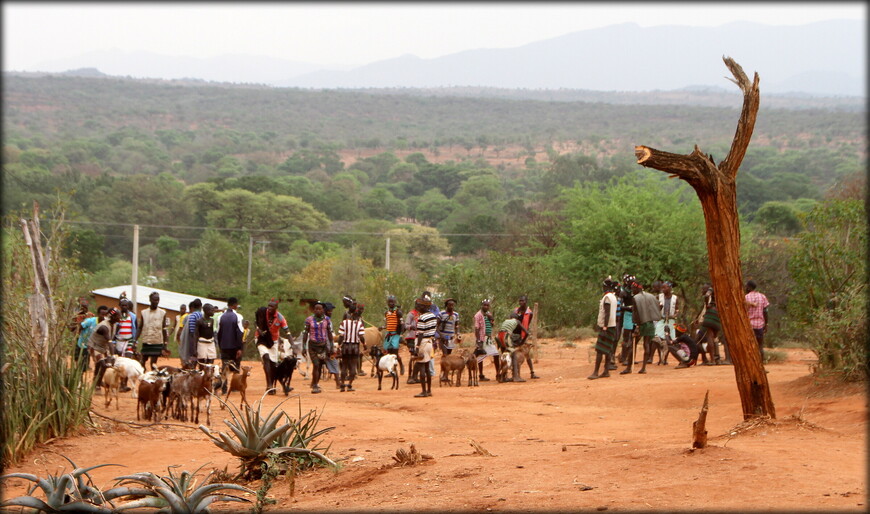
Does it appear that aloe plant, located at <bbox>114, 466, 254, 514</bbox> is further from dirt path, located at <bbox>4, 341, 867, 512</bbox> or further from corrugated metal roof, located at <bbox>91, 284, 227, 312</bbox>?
corrugated metal roof, located at <bbox>91, 284, 227, 312</bbox>

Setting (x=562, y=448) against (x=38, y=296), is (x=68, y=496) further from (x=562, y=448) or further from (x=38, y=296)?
(x=562, y=448)

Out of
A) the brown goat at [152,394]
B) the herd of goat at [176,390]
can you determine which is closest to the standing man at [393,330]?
the herd of goat at [176,390]

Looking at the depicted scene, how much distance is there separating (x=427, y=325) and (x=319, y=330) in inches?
71.8

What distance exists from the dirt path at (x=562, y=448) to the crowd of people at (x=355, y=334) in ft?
2.00

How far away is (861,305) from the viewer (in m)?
12.8

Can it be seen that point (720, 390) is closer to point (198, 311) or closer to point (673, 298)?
point (673, 298)

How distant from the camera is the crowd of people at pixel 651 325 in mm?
16734

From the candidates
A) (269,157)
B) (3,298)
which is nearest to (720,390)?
(3,298)

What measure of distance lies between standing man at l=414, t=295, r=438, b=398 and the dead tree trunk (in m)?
6.45

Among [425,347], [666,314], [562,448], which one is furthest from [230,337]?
[666,314]

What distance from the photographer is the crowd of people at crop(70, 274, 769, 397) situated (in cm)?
1545

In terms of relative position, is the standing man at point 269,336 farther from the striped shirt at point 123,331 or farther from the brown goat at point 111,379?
the brown goat at point 111,379

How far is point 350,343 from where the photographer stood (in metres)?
16.8

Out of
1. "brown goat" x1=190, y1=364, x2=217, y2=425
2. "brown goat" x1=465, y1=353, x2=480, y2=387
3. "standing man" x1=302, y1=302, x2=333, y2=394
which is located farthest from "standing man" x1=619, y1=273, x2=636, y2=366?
"brown goat" x1=190, y1=364, x2=217, y2=425
